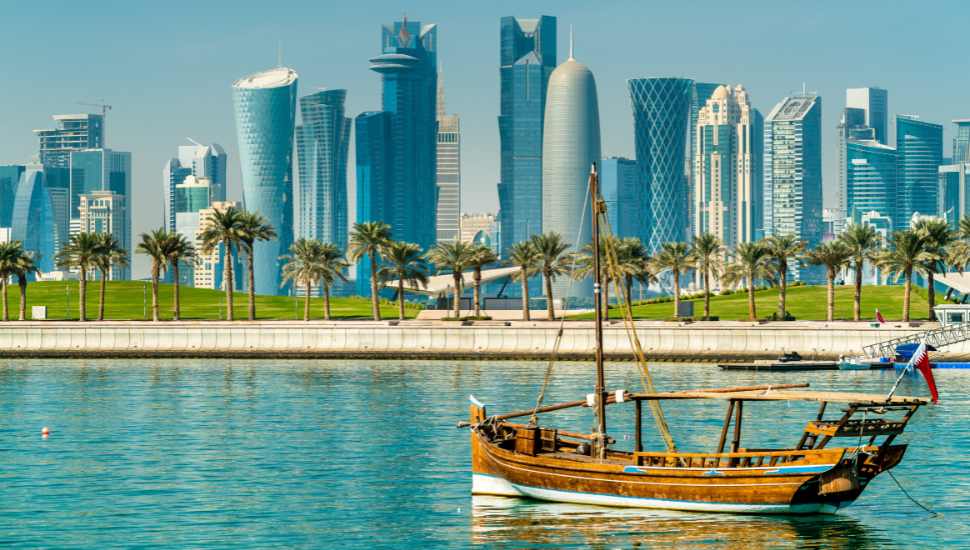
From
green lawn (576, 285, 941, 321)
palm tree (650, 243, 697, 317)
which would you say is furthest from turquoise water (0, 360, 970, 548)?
green lawn (576, 285, 941, 321)

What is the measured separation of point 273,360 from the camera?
10050 centimetres

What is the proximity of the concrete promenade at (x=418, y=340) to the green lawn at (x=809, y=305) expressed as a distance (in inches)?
749

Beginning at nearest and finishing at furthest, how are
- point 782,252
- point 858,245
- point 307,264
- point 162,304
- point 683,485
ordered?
point 683,485
point 858,245
point 782,252
point 307,264
point 162,304

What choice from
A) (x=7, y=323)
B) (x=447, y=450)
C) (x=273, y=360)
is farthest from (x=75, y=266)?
(x=447, y=450)

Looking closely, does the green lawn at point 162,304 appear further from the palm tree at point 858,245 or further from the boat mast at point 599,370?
the boat mast at point 599,370

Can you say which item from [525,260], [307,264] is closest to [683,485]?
[525,260]

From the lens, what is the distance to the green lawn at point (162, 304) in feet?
440

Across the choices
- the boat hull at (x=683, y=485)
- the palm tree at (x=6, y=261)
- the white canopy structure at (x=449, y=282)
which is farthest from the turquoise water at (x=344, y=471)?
the white canopy structure at (x=449, y=282)

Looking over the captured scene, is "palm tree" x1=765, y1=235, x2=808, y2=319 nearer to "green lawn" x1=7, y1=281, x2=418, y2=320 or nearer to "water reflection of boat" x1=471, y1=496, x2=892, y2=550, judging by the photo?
"green lawn" x1=7, y1=281, x2=418, y2=320

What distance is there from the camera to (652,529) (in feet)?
104

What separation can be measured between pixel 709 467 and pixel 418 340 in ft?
230

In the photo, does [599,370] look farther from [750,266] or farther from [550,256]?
[750,266]

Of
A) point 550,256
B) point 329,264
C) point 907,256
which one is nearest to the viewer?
point 907,256

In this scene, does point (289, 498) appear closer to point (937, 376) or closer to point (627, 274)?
point (937, 376)
